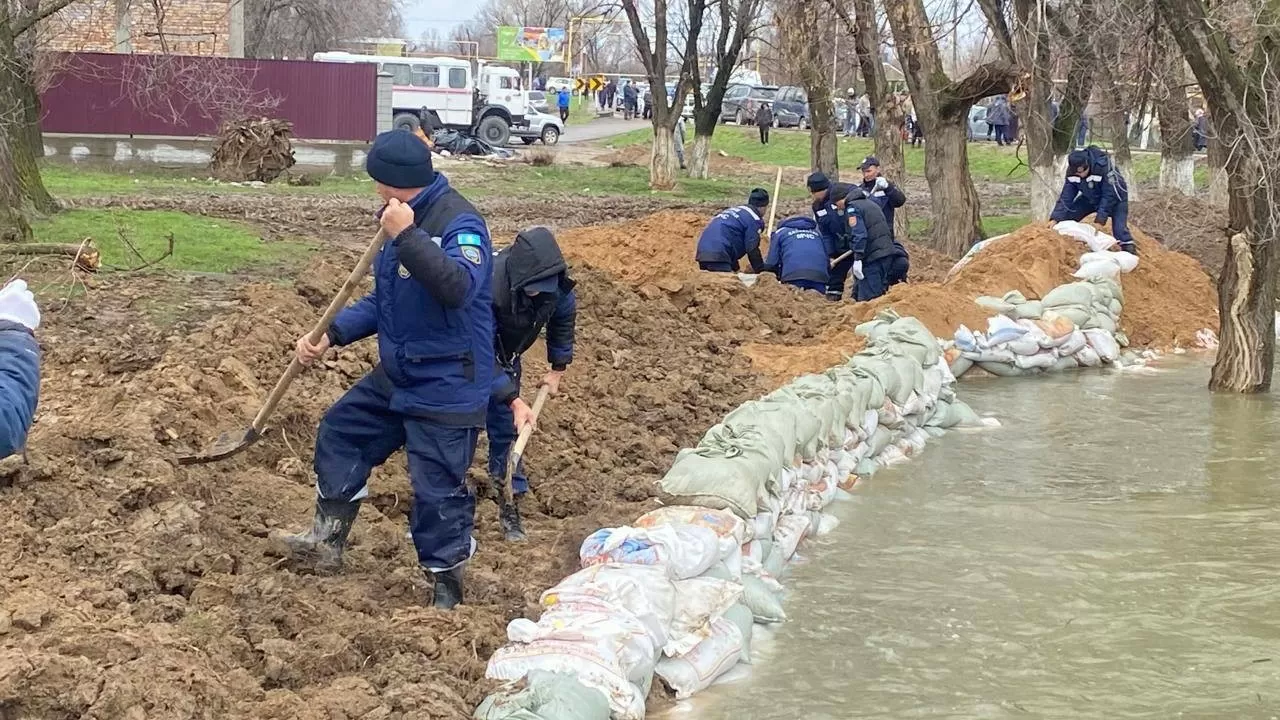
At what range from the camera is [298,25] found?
4556cm

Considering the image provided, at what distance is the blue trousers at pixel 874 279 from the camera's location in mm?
11586

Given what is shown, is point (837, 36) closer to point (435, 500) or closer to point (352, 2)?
point (435, 500)

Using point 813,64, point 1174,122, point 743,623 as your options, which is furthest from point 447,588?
point 1174,122

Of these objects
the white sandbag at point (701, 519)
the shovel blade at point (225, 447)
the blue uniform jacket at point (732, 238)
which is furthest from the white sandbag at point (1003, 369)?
the shovel blade at point (225, 447)

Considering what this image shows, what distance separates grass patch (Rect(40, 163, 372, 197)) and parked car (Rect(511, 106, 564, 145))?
13013 mm

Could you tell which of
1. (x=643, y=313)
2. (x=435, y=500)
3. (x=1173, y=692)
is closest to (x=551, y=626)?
(x=435, y=500)

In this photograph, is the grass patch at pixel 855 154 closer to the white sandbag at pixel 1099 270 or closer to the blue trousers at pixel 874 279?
the white sandbag at pixel 1099 270

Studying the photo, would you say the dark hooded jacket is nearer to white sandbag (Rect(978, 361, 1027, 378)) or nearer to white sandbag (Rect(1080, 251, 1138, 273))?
white sandbag (Rect(978, 361, 1027, 378))

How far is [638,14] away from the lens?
23.7 m

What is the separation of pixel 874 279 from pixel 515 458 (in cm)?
682

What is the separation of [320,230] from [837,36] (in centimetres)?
999

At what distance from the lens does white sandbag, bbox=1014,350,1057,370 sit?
10984 millimetres

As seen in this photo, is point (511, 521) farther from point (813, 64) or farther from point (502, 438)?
point (813, 64)

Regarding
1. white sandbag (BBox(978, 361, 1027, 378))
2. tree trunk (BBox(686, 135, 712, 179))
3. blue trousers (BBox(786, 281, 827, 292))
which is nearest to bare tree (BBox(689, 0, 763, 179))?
tree trunk (BBox(686, 135, 712, 179))
